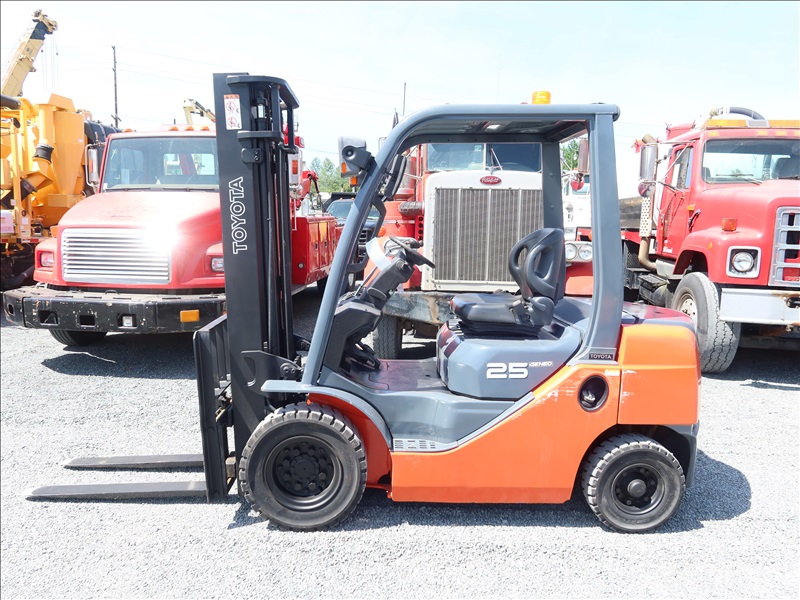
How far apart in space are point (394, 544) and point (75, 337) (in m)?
5.30

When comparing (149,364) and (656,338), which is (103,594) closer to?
(656,338)

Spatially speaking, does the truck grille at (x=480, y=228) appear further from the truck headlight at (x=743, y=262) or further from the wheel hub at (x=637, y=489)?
the wheel hub at (x=637, y=489)

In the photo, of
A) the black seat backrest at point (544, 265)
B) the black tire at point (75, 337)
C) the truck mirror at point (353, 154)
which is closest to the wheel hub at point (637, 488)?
the black seat backrest at point (544, 265)

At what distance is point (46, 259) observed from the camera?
19.9 feet

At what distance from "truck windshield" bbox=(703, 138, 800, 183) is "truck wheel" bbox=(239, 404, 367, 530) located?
6088mm

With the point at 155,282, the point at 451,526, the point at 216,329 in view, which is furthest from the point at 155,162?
the point at 451,526

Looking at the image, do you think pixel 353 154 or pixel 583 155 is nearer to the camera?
pixel 353 154

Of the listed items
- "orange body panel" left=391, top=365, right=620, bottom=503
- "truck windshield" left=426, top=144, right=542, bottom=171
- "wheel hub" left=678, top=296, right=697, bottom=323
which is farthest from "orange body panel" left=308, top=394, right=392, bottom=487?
"wheel hub" left=678, top=296, right=697, bottom=323

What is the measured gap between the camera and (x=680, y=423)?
3.02 metres

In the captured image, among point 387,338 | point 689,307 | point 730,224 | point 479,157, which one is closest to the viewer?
point 387,338

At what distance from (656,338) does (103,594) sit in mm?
2927

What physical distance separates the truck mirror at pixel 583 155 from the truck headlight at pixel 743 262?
3.40 metres

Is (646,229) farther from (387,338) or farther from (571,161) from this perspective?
(387,338)

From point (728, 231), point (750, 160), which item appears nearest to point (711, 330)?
point (728, 231)
